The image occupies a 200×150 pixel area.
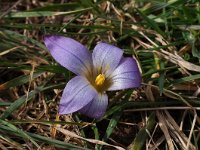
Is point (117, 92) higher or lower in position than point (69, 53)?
lower

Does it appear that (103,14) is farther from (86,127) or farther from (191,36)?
(86,127)

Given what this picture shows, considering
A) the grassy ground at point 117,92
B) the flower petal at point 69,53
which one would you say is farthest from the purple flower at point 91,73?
the grassy ground at point 117,92

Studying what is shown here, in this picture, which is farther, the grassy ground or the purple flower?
the grassy ground

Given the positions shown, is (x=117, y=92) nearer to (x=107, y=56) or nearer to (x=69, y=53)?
(x=107, y=56)

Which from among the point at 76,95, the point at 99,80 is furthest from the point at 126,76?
the point at 76,95

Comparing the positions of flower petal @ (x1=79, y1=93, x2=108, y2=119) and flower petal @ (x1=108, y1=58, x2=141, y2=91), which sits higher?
flower petal @ (x1=108, y1=58, x2=141, y2=91)

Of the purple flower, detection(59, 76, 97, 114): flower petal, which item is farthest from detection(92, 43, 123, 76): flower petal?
detection(59, 76, 97, 114): flower petal

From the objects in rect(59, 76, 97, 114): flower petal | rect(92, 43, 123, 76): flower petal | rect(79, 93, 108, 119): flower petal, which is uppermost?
rect(92, 43, 123, 76): flower petal

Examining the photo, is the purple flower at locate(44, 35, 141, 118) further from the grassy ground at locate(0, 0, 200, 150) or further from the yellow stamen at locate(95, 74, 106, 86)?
the grassy ground at locate(0, 0, 200, 150)
